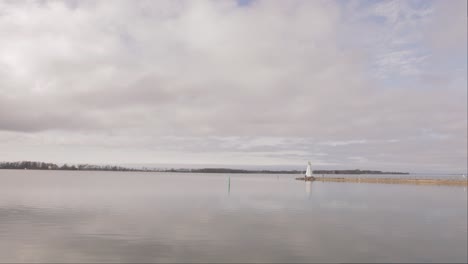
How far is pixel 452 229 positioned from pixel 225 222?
804 inches

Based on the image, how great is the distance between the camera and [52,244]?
1059 inches

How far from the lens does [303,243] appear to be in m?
27.9

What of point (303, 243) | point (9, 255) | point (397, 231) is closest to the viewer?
point (9, 255)

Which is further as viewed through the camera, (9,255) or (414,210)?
(414,210)

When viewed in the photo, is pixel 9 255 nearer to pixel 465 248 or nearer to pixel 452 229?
pixel 465 248

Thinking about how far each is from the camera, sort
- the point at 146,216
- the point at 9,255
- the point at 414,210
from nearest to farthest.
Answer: the point at 9,255
the point at 146,216
the point at 414,210

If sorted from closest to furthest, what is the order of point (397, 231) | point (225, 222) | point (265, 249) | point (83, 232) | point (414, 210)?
point (265, 249)
point (83, 232)
point (397, 231)
point (225, 222)
point (414, 210)

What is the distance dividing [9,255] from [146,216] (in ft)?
60.9

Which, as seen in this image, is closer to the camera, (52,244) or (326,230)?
(52,244)

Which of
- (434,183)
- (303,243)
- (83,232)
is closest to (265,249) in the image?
(303,243)

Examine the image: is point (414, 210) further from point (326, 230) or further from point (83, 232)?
point (83, 232)

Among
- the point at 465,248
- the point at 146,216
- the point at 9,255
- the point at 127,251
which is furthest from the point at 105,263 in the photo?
the point at 465,248

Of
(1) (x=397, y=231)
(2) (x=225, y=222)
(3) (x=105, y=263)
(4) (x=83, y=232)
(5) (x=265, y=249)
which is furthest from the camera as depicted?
(2) (x=225, y=222)

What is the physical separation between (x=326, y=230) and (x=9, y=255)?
2373cm
